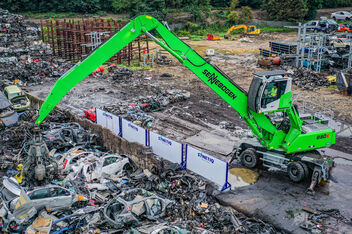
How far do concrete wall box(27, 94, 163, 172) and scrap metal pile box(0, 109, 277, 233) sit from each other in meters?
0.34

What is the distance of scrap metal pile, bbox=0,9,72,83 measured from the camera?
106 feet

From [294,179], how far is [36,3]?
216 feet

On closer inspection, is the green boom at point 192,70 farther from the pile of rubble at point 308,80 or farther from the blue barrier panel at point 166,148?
the pile of rubble at point 308,80

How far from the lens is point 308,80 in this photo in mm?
29734

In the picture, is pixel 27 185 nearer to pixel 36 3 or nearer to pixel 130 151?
pixel 130 151

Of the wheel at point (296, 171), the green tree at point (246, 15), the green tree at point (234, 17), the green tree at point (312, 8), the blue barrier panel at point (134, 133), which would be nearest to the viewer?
the wheel at point (296, 171)

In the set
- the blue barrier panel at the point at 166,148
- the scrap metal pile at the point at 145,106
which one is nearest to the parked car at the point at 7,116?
the scrap metal pile at the point at 145,106

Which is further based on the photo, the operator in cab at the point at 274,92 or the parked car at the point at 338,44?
the parked car at the point at 338,44

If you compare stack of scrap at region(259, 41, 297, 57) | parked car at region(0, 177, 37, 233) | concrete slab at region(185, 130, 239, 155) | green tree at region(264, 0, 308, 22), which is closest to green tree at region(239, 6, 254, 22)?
green tree at region(264, 0, 308, 22)

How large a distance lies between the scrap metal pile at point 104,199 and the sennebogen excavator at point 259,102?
8.49 ft

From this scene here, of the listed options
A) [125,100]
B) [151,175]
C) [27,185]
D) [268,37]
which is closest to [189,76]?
[125,100]

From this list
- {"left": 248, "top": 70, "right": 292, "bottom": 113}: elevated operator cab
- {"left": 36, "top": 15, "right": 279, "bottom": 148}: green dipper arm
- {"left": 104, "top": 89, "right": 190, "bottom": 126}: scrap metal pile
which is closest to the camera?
{"left": 36, "top": 15, "right": 279, "bottom": 148}: green dipper arm

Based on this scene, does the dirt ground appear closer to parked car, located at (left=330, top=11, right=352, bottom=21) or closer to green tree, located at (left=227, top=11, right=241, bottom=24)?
green tree, located at (left=227, top=11, right=241, bottom=24)

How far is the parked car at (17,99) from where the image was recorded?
73.8 feet
